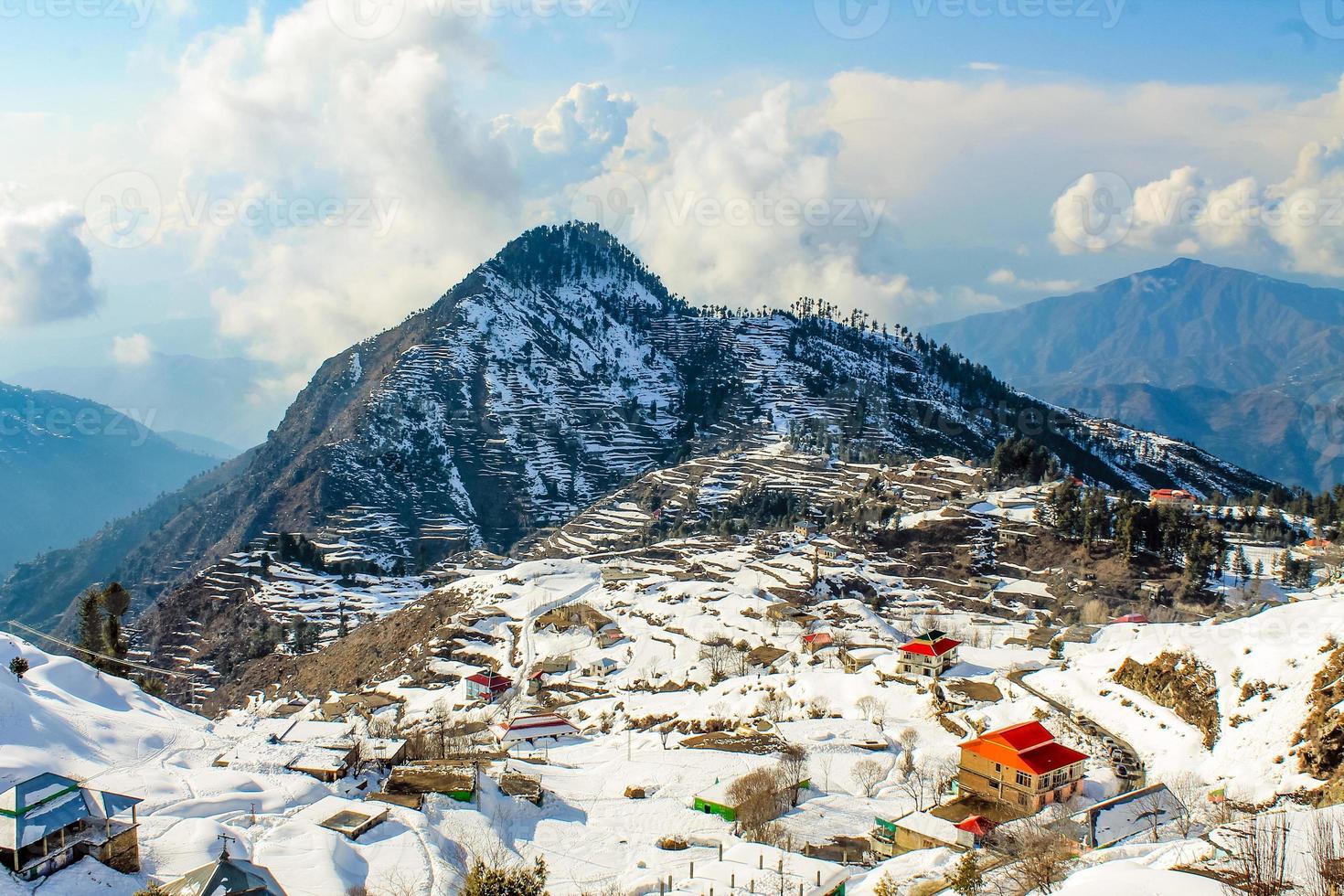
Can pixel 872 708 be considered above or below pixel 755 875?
above

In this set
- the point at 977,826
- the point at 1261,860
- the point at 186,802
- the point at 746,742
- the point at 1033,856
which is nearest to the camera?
the point at 1261,860

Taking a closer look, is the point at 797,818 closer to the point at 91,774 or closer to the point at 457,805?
the point at 457,805

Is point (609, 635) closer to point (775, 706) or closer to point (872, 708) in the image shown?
point (775, 706)

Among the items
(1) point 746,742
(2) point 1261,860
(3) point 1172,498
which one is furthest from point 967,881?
(3) point 1172,498

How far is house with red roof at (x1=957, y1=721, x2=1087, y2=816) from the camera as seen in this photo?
4212 cm

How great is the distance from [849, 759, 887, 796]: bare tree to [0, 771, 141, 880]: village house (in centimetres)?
3231

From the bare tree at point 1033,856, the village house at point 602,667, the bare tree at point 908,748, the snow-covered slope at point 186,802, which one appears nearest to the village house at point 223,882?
the snow-covered slope at point 186,802

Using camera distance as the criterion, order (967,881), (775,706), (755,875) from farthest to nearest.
A: (775,706)
(755,875)
(967,881)

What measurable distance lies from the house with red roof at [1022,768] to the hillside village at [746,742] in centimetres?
16

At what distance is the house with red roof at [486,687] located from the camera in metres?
76.8

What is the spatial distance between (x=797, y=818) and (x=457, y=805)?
15.6m

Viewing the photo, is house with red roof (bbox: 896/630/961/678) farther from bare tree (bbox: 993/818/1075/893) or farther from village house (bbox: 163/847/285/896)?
village house (bbox: 163/847/285/896)

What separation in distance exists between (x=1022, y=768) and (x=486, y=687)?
1875 inches

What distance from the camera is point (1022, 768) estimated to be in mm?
42281
